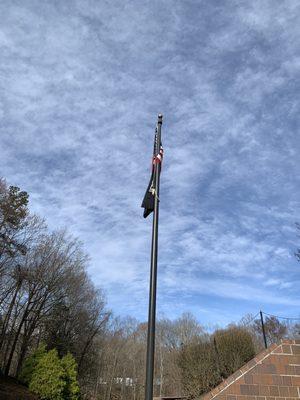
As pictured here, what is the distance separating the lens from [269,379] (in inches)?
266

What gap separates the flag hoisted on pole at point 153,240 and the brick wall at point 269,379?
2.40m

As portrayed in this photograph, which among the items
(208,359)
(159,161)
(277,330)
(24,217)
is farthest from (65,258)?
(159,161)

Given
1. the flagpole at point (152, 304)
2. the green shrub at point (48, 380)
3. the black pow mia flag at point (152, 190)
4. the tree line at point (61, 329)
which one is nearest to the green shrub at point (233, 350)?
the tree line at point (61, 329)

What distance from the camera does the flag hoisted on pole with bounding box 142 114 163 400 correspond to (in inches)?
199

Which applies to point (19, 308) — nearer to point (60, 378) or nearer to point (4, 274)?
point (4, 274)

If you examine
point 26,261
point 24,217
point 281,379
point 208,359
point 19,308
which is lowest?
point 281,379

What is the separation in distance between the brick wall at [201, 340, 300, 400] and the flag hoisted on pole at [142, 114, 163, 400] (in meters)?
2.40

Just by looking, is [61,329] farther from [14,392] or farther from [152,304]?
[152,304]

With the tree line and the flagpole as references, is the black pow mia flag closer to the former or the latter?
the flagpole

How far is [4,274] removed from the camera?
952 inches

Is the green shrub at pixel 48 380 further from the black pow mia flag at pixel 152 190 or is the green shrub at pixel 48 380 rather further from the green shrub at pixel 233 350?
the black pow mia flag at pixel 152 190

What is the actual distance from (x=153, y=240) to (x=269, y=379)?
349 cm

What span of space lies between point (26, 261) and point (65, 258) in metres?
3.12

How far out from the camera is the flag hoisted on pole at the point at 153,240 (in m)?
5.05
